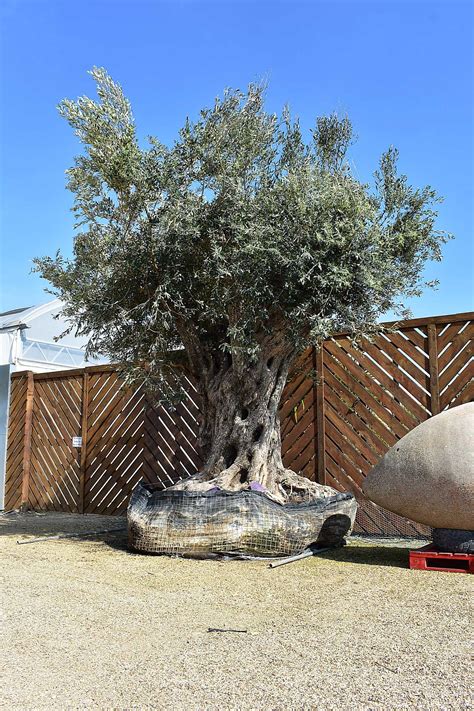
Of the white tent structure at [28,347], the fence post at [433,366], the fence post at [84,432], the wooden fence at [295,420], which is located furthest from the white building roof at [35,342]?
the fence post at [433,366]

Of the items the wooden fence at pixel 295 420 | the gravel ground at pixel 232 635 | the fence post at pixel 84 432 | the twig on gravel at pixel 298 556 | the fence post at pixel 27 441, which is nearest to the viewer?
the gravel ground at pixel 232 635

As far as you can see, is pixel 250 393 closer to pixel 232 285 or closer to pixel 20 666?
pixel 232 285

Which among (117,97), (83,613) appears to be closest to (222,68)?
(117,97)

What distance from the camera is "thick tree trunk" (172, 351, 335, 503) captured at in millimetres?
6371

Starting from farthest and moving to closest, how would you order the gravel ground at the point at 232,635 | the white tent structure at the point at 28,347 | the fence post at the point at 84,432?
1. the white tent structure at the point at 28,347
2. the fence post at the point at 84,432
3. the gravel ground at the point at 232,635

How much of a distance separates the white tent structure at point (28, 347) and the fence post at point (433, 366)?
267 inches

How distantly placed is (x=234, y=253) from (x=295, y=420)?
257cm

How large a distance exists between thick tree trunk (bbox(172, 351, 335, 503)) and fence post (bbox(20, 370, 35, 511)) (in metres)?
5.19

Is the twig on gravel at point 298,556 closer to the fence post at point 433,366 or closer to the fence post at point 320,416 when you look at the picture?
the fence post at point 320,416

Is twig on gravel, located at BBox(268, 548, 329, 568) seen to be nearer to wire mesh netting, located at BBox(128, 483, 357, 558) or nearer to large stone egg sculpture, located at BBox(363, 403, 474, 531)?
wire mesh netting, located at BBox(128, 483, 357, 558)

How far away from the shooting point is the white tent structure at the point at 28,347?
11273mm

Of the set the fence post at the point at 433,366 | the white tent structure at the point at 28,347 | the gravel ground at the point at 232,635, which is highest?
the white tent structure at the point at 28,347

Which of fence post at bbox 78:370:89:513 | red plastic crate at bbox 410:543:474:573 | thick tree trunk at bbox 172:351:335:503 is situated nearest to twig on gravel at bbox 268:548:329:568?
thick tree trunk at bbox 172:351:335:503

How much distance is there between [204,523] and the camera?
17.8 ft
